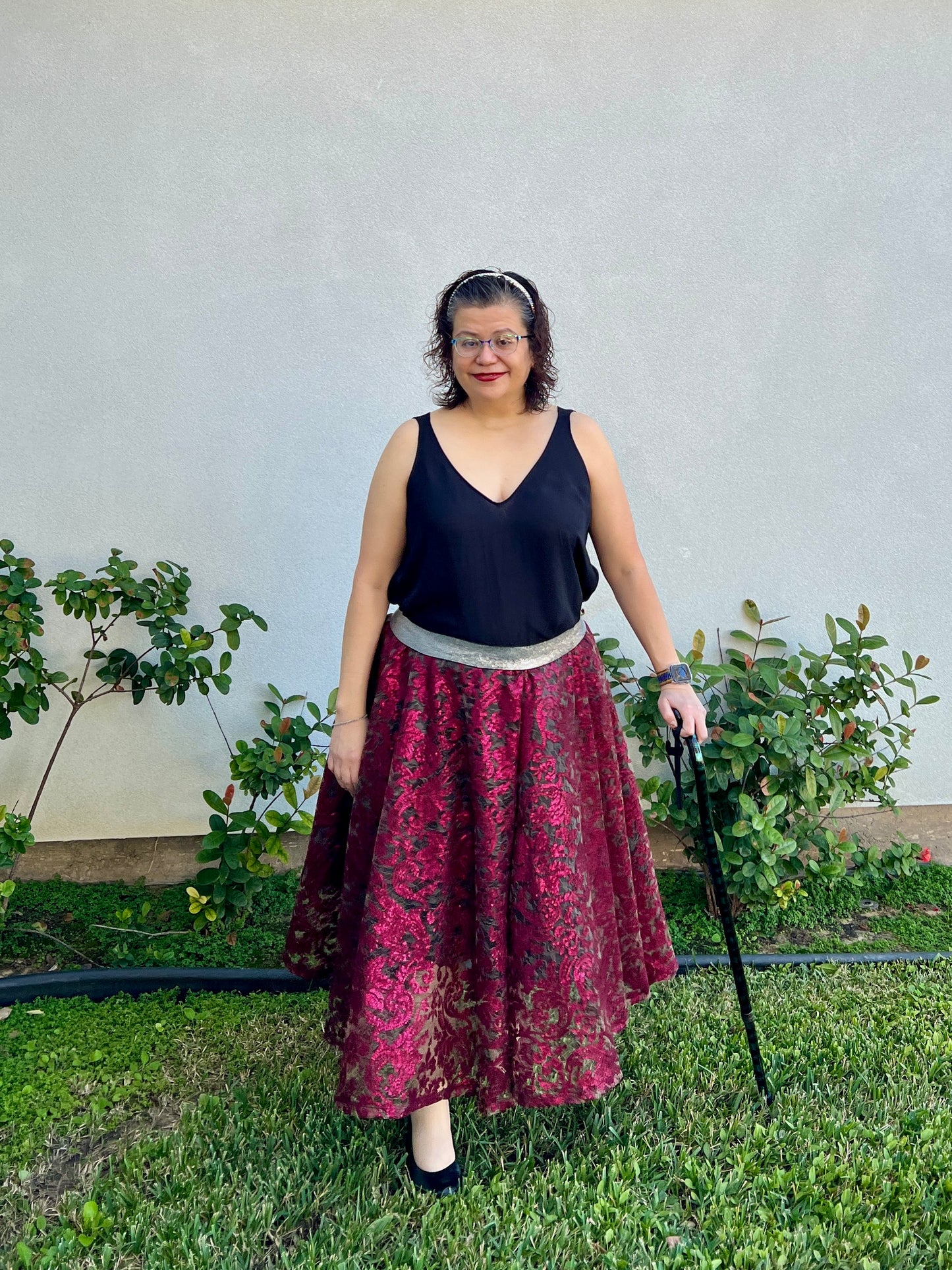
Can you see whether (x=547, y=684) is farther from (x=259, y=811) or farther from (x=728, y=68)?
(x=728, y=68)

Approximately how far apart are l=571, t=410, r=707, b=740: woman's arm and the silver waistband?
0.72 feet

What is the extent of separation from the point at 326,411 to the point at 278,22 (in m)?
1.09

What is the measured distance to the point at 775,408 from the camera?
310 cm

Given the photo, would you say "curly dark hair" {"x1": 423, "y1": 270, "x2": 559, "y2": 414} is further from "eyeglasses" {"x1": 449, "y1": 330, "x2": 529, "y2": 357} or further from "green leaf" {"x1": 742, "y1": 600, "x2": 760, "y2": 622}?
"green leaf" {"x1": 742, "y1": 600, "x2": 760, "y2": 622}

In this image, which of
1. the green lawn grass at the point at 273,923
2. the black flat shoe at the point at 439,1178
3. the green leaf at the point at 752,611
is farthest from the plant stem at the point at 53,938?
the green leaf at the point at 752,611

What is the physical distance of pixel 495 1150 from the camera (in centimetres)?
213

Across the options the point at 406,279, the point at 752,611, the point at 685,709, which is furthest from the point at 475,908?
the point at 406,279

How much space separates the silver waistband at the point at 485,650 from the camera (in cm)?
194

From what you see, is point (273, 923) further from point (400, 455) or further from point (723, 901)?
point (400, 455)

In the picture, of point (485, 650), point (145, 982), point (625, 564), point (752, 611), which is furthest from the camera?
point (752, 611)

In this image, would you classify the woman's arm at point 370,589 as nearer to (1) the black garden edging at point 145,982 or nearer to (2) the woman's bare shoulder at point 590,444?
(2) the woman's bare shoulder at point 590,444

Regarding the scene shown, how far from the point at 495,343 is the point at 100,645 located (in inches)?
73.1

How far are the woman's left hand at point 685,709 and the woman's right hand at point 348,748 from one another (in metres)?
0.67

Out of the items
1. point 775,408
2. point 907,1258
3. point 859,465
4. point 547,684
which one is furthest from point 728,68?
point 907,1258
